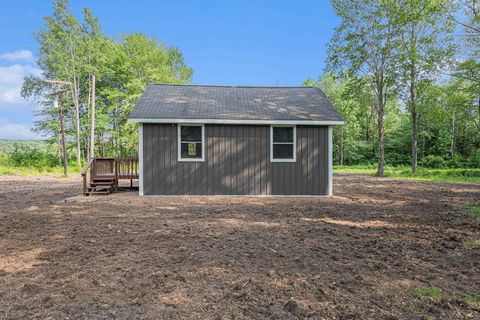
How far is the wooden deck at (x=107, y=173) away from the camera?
10.3m

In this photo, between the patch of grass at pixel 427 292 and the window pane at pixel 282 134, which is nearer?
the patch of grass at pixel 427 292

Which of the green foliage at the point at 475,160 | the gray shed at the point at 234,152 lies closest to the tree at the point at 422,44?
the green foliage at the point at 475,160

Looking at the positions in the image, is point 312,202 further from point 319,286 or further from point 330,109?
point 319,286

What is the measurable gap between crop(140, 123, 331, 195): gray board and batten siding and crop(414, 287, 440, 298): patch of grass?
703 cm

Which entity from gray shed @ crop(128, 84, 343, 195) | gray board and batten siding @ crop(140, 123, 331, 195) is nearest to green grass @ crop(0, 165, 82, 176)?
gray shed @ crop(128, 84, 343, 195)

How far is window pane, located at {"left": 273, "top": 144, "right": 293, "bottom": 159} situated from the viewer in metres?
10.0

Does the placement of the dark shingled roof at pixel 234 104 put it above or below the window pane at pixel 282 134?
above

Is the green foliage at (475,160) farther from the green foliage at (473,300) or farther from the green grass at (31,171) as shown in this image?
the green grass at (31,171)

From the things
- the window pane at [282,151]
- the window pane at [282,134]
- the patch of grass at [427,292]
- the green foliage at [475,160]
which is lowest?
the patch of grass at [427,292]

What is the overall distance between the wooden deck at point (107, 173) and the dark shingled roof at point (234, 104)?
216cm

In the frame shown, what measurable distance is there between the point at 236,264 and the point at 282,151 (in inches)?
264

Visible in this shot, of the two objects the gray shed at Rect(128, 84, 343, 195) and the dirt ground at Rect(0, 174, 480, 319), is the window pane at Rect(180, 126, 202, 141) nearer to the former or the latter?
the gray shed at Rect(128, 84, 343, 195)

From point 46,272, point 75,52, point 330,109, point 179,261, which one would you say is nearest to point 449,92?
point 330,109

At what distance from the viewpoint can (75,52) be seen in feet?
85.0
